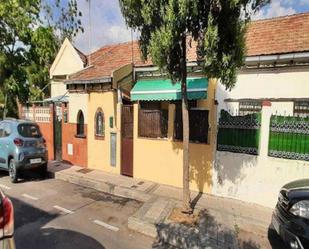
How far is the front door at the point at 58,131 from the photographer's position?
1243cm

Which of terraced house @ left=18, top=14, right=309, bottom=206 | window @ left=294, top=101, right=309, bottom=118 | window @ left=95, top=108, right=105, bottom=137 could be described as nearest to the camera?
terraced house @ left=18, top=14, right=309, bottom=206

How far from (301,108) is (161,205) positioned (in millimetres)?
4485

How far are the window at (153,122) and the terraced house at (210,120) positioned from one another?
0.11 feet

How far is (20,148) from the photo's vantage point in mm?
9250

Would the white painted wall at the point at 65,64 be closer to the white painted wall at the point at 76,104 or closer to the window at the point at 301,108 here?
the white painted wall at the point at 76,104

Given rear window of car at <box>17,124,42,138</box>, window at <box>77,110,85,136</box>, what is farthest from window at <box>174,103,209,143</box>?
rear window of car at <box>17,124,42,138</box>

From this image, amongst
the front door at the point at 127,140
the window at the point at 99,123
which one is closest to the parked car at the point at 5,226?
the front door at the point at 127,140

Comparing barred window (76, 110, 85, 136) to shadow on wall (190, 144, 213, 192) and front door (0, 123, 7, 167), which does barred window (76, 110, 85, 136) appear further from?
shadow on wall (190, 144, 213, 192)

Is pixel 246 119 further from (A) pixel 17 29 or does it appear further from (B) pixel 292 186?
(A) pixel 17 29

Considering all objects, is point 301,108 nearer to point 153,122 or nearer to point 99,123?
point 153,122

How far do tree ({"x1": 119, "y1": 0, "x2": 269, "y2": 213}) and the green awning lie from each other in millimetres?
1919

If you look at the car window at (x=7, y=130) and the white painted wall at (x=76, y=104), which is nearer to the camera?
the car window at (x=7, y=130)

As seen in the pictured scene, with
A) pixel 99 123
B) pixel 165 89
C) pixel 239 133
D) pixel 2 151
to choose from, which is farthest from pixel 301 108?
pixel 2 151

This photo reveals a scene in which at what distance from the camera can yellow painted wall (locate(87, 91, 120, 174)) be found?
10.2 m
